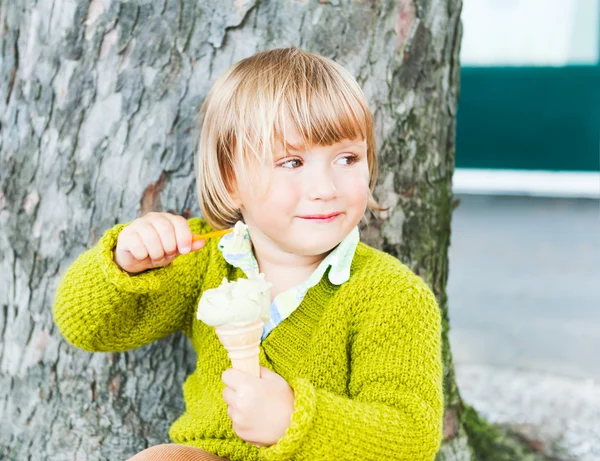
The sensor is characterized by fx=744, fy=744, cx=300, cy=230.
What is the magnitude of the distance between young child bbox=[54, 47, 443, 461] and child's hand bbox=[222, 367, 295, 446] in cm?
2

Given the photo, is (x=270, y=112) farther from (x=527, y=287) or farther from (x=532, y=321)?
(x=527, y=287)

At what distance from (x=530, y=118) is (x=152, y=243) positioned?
8665 millimetres

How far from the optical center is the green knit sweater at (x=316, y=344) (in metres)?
1.49

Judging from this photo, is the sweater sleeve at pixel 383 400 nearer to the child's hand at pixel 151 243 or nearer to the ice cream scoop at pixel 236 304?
the ice cream scoop at pixel 236 304

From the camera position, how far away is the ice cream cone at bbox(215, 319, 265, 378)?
4.58 ft

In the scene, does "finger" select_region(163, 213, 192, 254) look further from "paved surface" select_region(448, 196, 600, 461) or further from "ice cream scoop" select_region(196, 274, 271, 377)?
"paved surface" select_region(448, 196, 600, 461)

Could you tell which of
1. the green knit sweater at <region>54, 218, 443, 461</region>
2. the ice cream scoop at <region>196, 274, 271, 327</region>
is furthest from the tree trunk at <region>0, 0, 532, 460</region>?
the ice cream scoop at <region>196, 274, 271, 327</region>

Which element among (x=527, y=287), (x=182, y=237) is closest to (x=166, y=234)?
(x=182, y=237)

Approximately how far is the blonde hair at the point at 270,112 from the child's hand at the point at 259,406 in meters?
0.48

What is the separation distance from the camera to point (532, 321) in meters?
4.81

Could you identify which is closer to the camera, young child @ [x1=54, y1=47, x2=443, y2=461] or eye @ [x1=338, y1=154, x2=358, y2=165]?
young child @ [x1=54, y1=47, x2=443, y2=461]

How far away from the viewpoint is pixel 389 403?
1551mm

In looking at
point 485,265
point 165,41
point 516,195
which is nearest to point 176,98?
point 165,41

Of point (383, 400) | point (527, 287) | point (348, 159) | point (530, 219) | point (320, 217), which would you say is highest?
point (348, 159)
